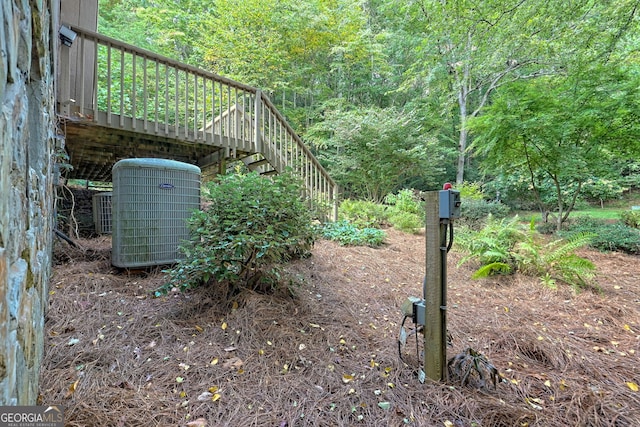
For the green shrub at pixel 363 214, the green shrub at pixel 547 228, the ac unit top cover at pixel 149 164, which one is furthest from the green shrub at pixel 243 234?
the green shrub at pixel 547 228

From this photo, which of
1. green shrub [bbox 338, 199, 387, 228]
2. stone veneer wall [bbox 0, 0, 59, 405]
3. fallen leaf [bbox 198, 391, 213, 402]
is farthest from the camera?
green shrub [bbox 338, 199, 387, 228]

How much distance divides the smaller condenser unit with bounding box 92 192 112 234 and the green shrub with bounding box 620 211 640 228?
30.1 feet

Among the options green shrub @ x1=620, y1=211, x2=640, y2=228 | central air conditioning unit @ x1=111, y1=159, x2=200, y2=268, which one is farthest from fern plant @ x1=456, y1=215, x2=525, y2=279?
green shrub @ x1=620, y1=211, x2=640, y2=228

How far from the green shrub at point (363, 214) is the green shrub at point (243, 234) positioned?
12.8 ft

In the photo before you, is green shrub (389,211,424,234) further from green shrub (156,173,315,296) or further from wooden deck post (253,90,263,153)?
green shrub (156,173,315,296)

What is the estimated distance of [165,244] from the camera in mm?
2826

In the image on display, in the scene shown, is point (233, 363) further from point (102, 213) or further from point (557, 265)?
point (102, 213)

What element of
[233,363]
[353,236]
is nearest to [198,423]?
[233,363]

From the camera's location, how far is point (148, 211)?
8.83 ft

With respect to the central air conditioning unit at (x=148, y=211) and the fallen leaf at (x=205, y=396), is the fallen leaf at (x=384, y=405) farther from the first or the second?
the central air conditioning unit at (x=148, y=211)

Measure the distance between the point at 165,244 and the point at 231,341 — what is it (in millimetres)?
1420

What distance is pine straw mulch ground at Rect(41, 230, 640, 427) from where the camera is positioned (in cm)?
134

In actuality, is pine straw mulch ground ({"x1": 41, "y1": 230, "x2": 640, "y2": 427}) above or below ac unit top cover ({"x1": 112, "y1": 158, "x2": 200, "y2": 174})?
below

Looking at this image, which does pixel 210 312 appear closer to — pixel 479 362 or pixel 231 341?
pixel 231 341
